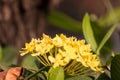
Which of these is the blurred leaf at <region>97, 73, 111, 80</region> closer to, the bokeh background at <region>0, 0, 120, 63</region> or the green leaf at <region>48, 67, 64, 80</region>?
the green leaf at <region>48, 67, 64, 80</region>

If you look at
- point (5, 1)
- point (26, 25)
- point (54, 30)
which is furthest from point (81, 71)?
point (54, 30)

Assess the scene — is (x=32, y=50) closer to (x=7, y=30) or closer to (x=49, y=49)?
(x=49, y=49)

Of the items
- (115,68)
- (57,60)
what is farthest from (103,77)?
(57,60)

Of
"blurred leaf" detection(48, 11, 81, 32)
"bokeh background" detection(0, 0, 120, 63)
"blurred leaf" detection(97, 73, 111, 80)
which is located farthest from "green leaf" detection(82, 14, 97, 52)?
"blurred leaf" detection(48, 11, 81, 32)

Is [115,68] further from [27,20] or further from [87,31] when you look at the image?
[27,20]

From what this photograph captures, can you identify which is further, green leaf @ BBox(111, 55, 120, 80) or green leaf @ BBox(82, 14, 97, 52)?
green leaf @ BBox(82, 14, 97, 52)

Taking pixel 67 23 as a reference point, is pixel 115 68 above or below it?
below
